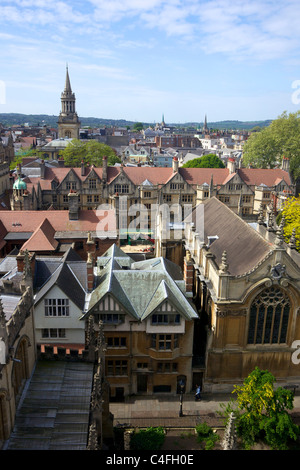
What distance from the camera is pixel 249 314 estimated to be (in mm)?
31547

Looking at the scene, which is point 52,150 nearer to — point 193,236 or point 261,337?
point 193,236

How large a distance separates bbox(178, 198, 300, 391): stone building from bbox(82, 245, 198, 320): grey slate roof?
9.56ft

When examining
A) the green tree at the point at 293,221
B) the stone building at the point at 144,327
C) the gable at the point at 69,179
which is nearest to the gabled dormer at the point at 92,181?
the gable at the point at 69,179

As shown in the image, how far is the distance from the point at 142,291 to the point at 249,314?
876 cm

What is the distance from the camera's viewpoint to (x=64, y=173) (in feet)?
250

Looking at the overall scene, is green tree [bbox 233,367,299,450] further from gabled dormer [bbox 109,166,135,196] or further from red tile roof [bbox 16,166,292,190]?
red tile roof [bbox 16,166,292,190]

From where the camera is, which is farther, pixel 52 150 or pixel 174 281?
pixel 52 150

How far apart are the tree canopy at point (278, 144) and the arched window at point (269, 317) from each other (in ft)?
224

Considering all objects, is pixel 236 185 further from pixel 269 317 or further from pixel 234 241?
pixel 269 317

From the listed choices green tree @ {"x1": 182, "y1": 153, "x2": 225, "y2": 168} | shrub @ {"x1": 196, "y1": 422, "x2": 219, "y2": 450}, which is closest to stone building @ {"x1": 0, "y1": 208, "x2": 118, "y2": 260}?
shrub @ {"x1": 196, "y1": 422, "x2": 219, "y2": 450}

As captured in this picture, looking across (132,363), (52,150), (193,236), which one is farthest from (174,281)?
(52,150)

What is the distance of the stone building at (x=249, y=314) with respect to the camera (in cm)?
3048
